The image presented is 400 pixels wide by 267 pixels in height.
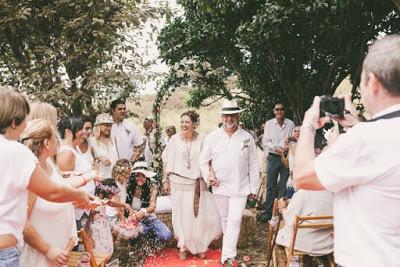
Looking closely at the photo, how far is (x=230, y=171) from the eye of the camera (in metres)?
6.17

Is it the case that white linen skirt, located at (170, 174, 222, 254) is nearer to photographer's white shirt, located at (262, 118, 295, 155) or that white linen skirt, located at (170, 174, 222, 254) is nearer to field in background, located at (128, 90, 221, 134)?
photographer's white shirt, located at (262, 118, 295, 155)

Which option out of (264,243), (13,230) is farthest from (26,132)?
(264,243)

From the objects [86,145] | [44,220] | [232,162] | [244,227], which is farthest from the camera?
[244,227]

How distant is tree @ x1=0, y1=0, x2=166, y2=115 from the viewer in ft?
22.0

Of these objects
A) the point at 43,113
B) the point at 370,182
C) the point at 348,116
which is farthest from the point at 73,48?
the point at 370,182

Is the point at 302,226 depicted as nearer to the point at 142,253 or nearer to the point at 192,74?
the point at 142,253

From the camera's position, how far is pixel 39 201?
3.06 metres

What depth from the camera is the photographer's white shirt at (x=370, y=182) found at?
5.93 feet

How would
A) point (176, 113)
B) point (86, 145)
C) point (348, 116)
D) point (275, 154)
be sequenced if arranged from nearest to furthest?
point (348, 116)
point (86, 145)
point (275, 154)
point (176, 113)

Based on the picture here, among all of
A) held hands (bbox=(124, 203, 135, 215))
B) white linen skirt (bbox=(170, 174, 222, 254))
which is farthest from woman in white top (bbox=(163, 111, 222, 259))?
held hands (bbox=(124, 203, 135, 215))

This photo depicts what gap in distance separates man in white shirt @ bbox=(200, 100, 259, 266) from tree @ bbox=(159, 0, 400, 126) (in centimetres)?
233

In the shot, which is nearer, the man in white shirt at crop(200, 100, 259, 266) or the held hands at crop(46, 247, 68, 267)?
the held hands at crop(46, 247, 68, 267)

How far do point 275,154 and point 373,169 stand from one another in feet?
22.6

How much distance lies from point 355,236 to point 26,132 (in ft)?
6.67
